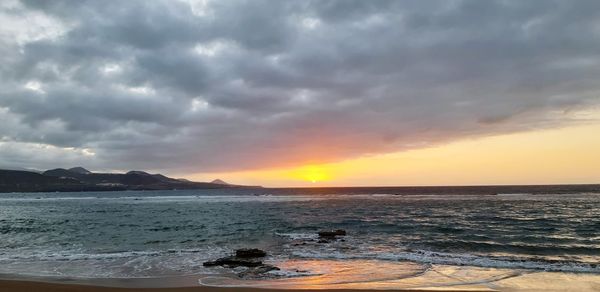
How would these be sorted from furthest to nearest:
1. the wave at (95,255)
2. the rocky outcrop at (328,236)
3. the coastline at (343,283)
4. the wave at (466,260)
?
1. the rocky outcrop at (328,236)
2. the wave at (95,255)
3. the wave at (466,260)
4. the coastline at (343,283)

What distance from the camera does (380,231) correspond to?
1176 inches

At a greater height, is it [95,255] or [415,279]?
[415,279]

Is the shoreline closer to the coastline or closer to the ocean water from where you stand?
the coastline

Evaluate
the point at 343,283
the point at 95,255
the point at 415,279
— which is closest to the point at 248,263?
the point at 343,283

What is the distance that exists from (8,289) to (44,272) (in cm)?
440

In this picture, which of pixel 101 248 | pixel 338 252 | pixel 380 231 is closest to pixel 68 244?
pixel 101 248

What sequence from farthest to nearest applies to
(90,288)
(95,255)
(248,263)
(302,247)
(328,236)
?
(328,236) < (302,247) < (95,255) < (248,263) < (90,288)

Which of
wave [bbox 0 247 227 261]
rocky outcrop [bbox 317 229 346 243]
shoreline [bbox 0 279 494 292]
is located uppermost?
shoreline [bbox 0 279 494 292]

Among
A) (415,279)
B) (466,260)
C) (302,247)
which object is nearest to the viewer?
(415,279)

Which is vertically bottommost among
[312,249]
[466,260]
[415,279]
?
[312,249]

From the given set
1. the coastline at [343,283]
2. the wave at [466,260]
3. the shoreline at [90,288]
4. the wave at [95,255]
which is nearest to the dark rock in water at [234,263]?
the coastline at [343,283]

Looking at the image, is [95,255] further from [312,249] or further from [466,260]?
[466,260]

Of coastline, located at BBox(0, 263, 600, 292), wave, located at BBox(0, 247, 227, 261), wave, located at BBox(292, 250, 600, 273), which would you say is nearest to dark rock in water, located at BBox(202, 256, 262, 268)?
coastline, located at BBox(0, 263, 600, 292)

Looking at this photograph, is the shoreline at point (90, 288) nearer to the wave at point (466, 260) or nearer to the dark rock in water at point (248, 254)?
the wave at point (466, 260)
